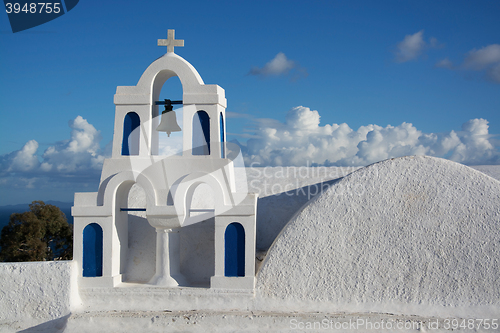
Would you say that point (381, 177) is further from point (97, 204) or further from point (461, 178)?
point (97, 204)

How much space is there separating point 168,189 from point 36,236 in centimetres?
1498

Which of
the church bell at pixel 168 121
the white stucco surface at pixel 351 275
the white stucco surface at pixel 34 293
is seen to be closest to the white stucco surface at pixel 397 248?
the white stucco surface at pixel 351 275

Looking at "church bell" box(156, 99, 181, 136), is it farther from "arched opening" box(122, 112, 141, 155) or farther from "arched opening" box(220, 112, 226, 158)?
"arched opening" box(220, 112, 226, 158)

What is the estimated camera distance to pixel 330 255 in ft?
28.4

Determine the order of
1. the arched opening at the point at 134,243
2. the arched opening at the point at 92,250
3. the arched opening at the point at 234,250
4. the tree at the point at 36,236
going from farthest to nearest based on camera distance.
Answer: the tree at the point at 36,236 → the arched opening at the point at 134,243 → the arched opening at the point at 92,250 → the arched opening at the point at 234,250

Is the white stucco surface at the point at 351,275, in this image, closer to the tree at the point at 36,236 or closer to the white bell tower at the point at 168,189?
the white bell tower at the point at 168,189

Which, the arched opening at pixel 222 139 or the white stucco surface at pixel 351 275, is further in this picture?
the arched opening at pixel 222 139

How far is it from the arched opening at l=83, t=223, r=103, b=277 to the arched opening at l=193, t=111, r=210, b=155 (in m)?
2.78

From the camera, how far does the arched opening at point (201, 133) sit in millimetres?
9102

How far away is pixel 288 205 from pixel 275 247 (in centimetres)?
253

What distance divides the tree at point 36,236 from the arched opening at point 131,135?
556 inches

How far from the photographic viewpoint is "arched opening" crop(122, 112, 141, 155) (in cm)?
926

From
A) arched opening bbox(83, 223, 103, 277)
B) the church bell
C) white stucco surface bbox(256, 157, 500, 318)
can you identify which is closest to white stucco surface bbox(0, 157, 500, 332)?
white stucco surface bbox(256, 157, 500, 318)

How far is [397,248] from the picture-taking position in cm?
854
